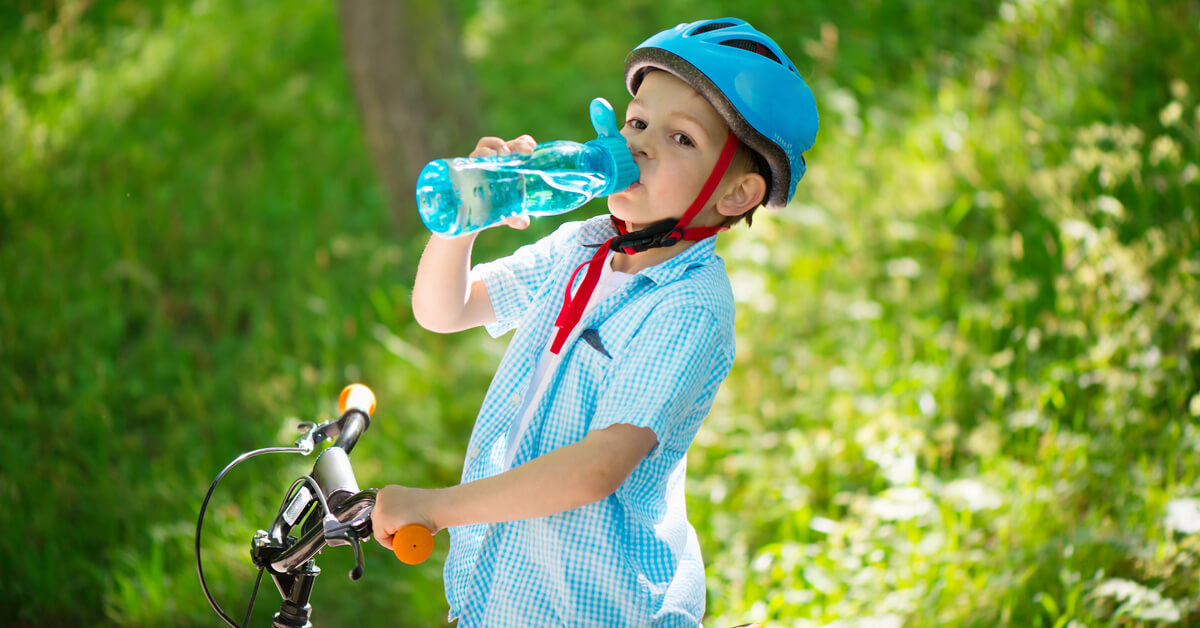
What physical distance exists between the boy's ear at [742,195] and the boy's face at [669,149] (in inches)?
3.7

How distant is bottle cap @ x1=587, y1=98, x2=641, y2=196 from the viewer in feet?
6.12

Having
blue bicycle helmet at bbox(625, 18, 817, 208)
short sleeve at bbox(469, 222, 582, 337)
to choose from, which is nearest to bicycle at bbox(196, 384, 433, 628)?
short sleeve at bbox(469, 222, 582, 337)

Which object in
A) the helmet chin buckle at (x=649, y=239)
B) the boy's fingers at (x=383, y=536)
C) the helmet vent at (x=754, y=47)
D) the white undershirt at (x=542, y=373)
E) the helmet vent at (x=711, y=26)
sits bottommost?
the boy's fingers at (x=383, y=536)

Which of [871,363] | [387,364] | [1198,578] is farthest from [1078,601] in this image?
[387,364]

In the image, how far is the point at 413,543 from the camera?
168cm

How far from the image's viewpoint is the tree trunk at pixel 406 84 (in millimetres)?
6227

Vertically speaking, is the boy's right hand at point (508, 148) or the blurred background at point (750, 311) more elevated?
the blurred background at point (750, 311)

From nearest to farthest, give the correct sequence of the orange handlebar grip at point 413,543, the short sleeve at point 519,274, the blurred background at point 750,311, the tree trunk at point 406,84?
the orange handlebar grip at point 413,543 → the short sleeve at point 519,274 → the blurred background at point 750,311 → the tree trunk at point 406,84

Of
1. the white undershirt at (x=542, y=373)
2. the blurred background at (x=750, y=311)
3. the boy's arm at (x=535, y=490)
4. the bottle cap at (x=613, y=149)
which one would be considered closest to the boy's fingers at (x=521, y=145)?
the bottle cap at (x=613, y=149)

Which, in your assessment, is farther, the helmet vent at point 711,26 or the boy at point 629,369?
the helmet vent at point 711,26

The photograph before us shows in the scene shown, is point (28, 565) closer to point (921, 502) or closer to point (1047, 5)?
point (921, 502)

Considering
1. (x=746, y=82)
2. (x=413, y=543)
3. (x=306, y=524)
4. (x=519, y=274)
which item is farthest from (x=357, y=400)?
(x=746, y=82)

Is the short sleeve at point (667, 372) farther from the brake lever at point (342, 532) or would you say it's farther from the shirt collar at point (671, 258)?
the brake lever at point (342, 532)

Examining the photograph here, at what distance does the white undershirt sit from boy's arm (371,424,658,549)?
0.24m
